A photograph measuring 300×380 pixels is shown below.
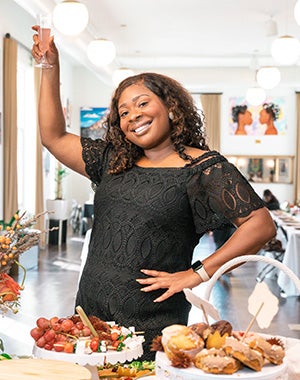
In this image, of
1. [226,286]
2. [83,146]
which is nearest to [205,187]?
[83,146]

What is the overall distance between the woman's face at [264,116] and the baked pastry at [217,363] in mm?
19275

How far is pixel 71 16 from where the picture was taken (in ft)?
26.8

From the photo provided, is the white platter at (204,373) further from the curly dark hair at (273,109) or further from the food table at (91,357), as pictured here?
the curly dark hair at (273,109)

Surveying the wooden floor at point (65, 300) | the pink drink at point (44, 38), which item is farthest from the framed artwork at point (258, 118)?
the pink drink at point (44, 38)

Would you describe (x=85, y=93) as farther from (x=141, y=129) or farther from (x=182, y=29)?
(x=141, y=129)

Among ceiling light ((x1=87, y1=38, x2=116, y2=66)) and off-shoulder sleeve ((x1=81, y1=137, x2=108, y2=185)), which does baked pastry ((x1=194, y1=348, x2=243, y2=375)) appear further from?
ceiling light ((x1=87, y1=38, x2=116, y2=66))

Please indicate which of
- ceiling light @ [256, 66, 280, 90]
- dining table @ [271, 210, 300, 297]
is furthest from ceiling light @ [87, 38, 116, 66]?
dining table @ [271, 210, 300, 297]

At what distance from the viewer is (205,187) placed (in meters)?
2.26

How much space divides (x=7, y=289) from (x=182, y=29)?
1261 cm

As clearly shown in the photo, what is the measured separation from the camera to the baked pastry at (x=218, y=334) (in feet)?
4.63

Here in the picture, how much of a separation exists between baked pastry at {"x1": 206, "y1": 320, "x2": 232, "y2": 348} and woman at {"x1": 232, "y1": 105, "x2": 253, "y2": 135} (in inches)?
753

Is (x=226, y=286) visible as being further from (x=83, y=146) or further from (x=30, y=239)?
(x=30, y=239)

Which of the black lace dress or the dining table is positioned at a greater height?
the black lace dress

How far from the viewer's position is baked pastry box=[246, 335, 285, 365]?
141cm
